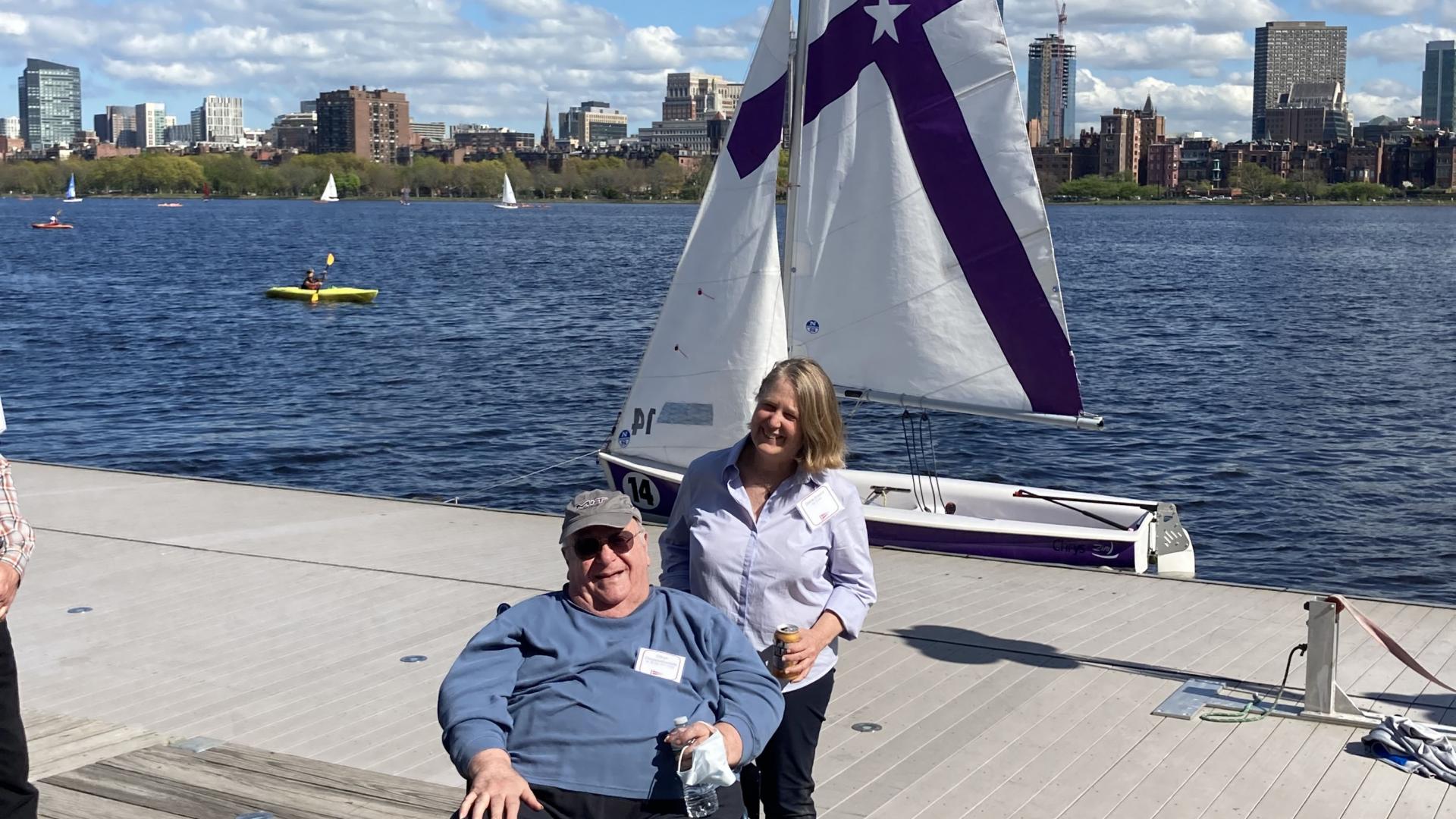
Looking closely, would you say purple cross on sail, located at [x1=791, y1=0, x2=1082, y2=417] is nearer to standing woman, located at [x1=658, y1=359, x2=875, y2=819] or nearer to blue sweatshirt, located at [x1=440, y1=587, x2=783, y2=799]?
standing woman, located at [x1=658, y1=359, x2=875, y2=819]

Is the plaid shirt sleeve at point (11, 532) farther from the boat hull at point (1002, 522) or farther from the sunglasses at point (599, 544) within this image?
the boat hull at point (1002, 522)

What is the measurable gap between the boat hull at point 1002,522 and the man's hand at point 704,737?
24.8ft

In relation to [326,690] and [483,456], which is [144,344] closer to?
[483,456]

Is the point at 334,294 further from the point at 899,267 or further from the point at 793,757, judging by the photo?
the point at 793,757

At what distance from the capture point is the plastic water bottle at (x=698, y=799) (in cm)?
390

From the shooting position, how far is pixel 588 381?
3347cm

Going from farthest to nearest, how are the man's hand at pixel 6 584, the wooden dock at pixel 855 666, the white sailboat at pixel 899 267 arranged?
the white sailboat at pixel 899 267
the wooden dock at pixel 855 666
the man's hand at pixel 6 584

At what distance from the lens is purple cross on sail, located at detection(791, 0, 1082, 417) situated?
11.7 meters

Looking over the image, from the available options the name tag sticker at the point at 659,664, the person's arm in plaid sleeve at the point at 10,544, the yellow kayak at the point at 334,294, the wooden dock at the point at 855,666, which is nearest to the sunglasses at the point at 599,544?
the name tag sticker at the point at 659,664

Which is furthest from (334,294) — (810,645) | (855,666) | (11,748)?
(810,645)

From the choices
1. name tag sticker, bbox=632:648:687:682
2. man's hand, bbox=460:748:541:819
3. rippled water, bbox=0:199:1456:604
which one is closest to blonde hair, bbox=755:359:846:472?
name tag sticker, bbox=632:648:687:682

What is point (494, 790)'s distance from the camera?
3.77 m

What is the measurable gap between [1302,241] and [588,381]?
87.6 metres

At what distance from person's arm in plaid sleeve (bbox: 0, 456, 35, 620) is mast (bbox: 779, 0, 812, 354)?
778 cm
